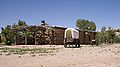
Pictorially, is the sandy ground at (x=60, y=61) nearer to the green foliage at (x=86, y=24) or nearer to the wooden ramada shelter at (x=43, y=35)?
the wooden ramada shelter at (x=43, y=35)

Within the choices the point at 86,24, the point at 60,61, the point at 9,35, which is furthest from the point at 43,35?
the point at 86,24

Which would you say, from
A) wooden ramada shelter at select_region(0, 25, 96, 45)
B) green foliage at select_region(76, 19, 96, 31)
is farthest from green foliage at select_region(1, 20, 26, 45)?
green foliage at select_region(76, 19, 96, 31)

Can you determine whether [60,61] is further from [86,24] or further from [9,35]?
[86,24]

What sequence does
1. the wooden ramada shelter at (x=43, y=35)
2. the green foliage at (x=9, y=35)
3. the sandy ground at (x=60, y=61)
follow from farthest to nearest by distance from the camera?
the green foliage at (x=9, y=35), the wooden ramada shelter at (x=43, y=35), the sandy ground at (x=60, y=61)

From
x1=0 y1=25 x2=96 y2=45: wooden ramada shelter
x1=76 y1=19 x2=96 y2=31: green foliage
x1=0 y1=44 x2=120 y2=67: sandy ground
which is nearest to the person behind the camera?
x1=0 y1=44 x2=120 y2=67: sandy ground

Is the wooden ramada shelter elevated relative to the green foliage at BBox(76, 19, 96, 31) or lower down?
lower down

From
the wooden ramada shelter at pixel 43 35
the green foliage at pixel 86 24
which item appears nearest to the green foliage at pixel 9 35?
the wooden ramada shelter at pixel 43 35

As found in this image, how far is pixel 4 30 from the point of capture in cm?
4459

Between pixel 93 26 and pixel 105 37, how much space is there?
3331 cm

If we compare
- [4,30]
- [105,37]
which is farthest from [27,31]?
[105,37]

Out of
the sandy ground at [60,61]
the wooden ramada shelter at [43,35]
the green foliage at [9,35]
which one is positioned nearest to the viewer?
the sandy ground at [60,61]

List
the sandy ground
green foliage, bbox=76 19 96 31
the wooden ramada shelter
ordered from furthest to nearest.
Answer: green foliage, bbox=76 19 96 31
the wooden ramada shelter
the sandy ground

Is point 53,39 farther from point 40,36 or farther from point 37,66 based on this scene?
point 37,66

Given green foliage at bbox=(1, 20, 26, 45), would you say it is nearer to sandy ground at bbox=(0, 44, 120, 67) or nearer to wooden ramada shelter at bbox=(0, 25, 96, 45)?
wooden ramada shelter at bbox=(0, 25, 96, 45)
